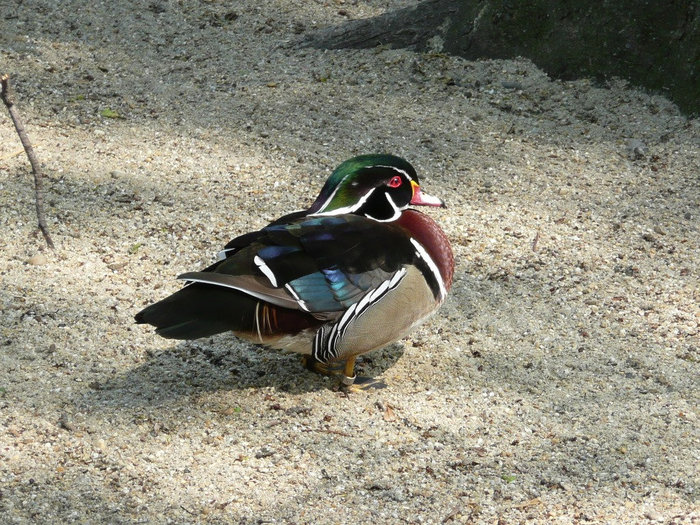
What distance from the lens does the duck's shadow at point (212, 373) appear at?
348cm

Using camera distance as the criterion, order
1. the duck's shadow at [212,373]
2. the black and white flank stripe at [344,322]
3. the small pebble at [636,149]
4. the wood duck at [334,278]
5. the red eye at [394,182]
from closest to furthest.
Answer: the wood duck at [334,278]
the black and white flank stripe at [344,322]
the duck's shadow at [212,373]
the red eye at [394,182]
the small pebble at [636,149]

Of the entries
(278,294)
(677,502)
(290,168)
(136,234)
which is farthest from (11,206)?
(677,502)

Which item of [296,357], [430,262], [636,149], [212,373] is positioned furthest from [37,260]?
[636,149]

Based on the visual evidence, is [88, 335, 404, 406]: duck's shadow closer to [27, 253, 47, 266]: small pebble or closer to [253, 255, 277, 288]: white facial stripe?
[253, 255, 277, 288]: white facial stripe

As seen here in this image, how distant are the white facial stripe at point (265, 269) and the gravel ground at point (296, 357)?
52cm

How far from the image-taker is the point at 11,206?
4.54m

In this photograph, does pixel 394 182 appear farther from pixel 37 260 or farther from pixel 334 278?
pixel 37 260

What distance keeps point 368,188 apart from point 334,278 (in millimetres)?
435

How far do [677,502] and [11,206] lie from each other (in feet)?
10.6

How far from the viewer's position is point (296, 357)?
3889 millimetres

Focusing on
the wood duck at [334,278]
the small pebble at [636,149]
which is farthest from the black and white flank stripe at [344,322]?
the small pebble at [636,149]

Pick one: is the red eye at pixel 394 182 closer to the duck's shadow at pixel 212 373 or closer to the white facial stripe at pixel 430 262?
the white facial stripe at pixel 430 262

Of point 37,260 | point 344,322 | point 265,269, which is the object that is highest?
point 265,269

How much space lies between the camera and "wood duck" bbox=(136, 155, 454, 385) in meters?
3.24
